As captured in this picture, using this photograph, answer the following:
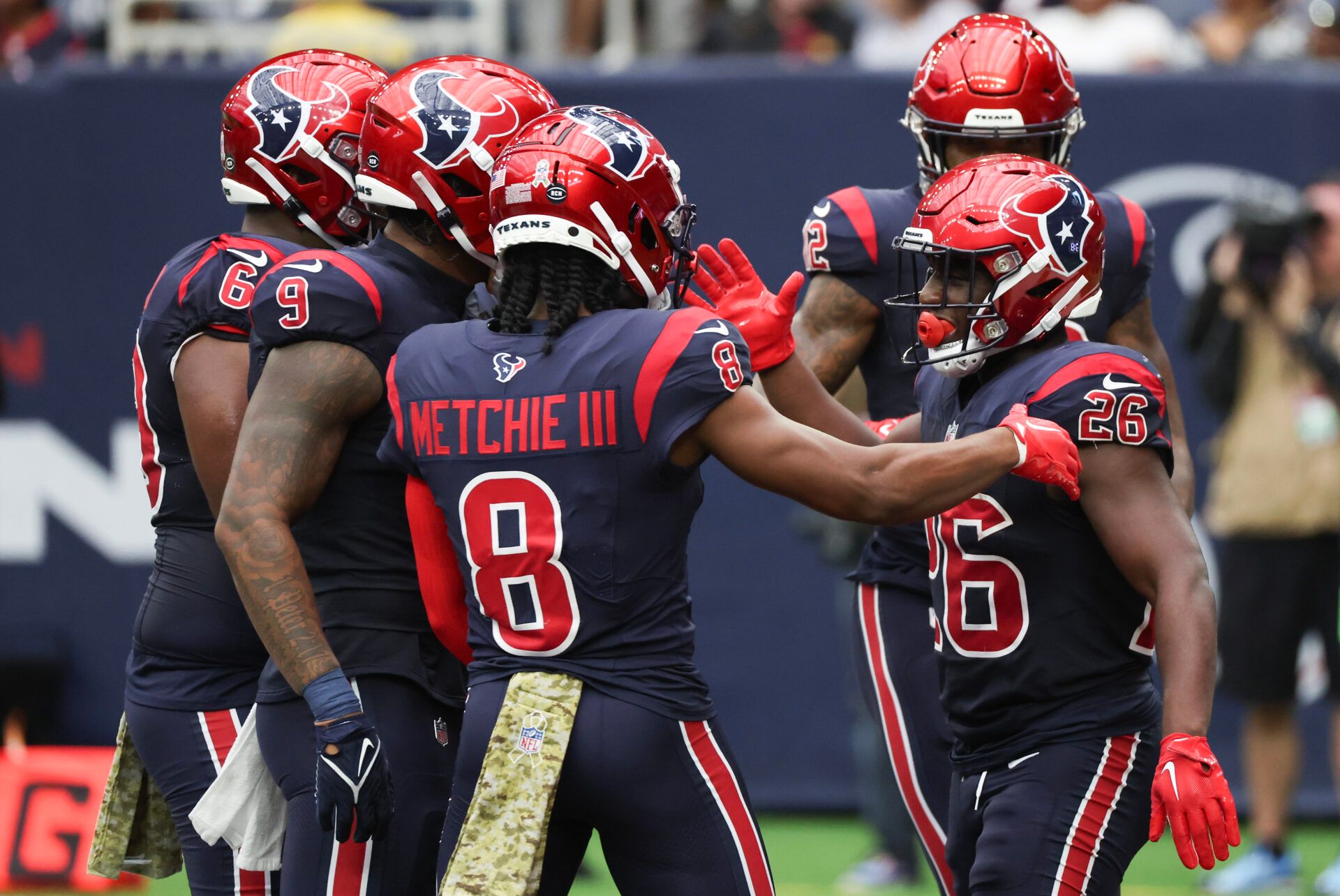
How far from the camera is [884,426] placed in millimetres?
4164

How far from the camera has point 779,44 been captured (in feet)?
27.6

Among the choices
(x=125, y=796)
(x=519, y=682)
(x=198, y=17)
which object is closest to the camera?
(x=519, y=682)

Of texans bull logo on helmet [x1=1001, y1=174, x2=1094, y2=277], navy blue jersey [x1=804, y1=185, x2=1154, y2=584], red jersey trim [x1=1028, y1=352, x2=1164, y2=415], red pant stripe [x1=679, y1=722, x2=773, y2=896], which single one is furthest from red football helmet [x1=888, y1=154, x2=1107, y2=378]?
red pant stripe [x1=679, y1=722, x2=773, y2=896]

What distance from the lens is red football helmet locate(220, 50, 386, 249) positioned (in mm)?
3764

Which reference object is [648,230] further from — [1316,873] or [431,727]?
[1316,873]

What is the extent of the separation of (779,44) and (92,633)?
3948mm

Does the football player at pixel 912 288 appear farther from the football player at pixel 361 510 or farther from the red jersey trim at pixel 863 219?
the football player at pixel 361 510

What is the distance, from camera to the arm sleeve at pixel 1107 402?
3236 millimetres

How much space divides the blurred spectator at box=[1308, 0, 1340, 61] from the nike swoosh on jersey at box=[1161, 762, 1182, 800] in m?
5.27

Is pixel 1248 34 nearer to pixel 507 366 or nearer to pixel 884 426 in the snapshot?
pixel 884 426

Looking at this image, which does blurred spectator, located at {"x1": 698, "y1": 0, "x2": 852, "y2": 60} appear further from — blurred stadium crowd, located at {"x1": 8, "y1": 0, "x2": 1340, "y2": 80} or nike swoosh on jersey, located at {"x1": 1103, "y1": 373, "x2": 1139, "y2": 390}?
nike swoosh on jersey, located at {"x1": 1103, "y1": 373, "x2": 1139, "y2": 390}

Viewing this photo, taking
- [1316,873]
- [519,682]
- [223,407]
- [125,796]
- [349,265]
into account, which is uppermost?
[349,265]

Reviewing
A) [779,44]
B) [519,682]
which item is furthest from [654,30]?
[519,682]

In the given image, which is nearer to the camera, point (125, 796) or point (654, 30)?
point (125, 796)
